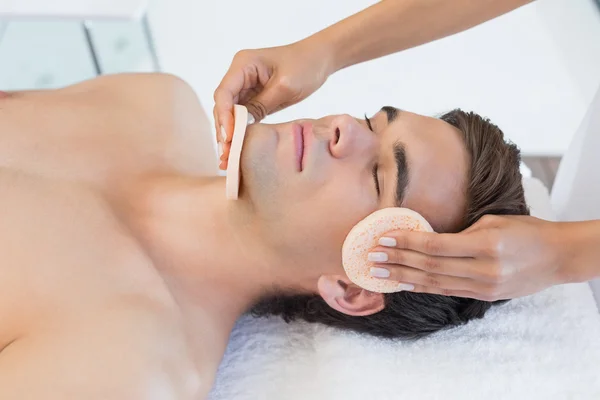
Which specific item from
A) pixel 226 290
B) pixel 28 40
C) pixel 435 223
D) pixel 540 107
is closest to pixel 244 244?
pixel 226 290

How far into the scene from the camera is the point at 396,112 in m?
1.22

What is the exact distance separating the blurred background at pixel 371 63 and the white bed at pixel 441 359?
92cm

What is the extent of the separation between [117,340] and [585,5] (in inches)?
78.8

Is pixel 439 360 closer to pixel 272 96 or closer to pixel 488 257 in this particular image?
pixel 488 257

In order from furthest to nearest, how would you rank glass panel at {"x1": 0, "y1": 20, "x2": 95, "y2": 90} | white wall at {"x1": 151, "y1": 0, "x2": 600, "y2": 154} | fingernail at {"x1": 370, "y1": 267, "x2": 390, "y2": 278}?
1. white wall at {"x1": 151, "y1": 0, "x2": 600, "y2": 154}
2. glass panel at {"x1": 0, "y1": 20, "x2": 95, "y2": 90}
3. fingernail at {"x1": 370, "y1": 267, "x2": 390, "y2": 278}

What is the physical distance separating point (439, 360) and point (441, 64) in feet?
4.54

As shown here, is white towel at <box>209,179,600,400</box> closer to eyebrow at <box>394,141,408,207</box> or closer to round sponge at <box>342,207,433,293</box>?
round sponge at <box>342,207,433,293</box>

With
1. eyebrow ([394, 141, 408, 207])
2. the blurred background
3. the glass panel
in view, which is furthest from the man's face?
the glass panel

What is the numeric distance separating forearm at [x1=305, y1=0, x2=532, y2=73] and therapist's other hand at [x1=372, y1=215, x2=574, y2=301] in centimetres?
54

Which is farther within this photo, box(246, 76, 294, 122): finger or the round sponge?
box(246, 76, 294, 122): finger

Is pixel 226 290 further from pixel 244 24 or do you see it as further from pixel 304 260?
pixel 244 24

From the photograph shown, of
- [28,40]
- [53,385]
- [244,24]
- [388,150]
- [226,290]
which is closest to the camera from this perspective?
[53,385]

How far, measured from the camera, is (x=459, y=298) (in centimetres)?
129

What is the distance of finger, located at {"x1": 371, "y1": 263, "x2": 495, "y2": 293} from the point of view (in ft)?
3.25
